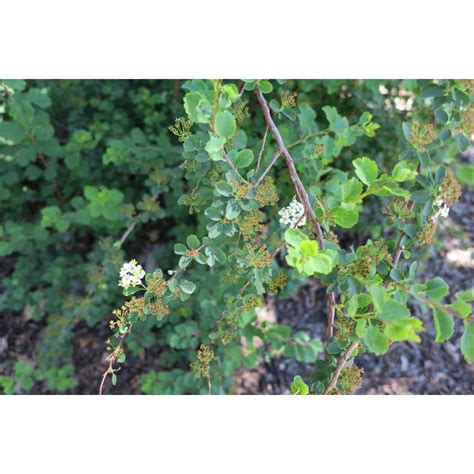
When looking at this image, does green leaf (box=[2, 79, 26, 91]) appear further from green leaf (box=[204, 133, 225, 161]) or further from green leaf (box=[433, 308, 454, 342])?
green leaf (box=[433, 308, 454, 342])

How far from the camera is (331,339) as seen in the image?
1116 millimetres

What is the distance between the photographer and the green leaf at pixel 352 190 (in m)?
0.95

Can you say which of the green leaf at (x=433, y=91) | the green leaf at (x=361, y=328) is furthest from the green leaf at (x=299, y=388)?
the green leaf at (x=433, y=91)

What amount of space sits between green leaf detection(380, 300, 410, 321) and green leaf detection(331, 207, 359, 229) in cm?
20

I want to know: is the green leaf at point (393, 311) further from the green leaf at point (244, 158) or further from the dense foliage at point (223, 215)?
the green leaf at point (244, 158)

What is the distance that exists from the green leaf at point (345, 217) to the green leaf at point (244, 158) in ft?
0.66

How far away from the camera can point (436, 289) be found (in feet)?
2.84

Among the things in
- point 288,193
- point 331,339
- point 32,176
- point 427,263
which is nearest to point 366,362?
point 427,263

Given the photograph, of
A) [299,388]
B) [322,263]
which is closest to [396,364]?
[299,388]

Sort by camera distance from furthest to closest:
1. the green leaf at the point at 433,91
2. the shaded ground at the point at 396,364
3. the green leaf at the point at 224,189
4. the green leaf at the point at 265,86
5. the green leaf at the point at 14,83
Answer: the shaded ground at the point at 396,364 → the green leaf at the point at 14,83 → the green leaf at the point at 433,91 → the green leaf at the point at 265,86 → the green leaf at the point at 224,189

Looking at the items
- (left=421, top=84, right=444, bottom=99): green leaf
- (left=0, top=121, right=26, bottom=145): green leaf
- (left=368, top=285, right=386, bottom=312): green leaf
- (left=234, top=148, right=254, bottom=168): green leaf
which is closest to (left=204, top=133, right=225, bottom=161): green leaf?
(left=234, top=148, right=254, bottom=168): green leaf

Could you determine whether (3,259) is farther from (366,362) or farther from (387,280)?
(387,280)

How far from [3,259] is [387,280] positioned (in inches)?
68.1

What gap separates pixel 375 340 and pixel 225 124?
1.43 ft
